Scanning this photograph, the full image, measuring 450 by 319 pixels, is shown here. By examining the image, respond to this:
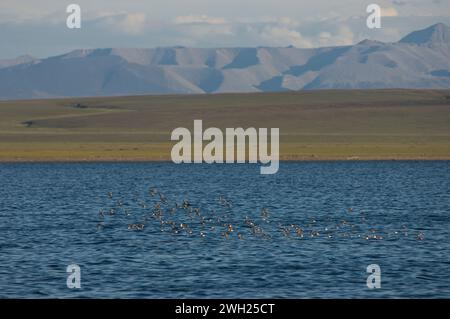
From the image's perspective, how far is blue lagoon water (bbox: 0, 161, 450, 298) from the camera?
97.4 ft

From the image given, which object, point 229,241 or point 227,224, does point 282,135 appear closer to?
point 227,224

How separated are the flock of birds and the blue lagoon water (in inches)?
3.8

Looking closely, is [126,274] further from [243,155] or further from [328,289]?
[243,155]

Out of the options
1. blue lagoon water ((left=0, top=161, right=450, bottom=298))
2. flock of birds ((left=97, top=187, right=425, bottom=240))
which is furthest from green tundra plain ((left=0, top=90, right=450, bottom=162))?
flock of birds ((left=97, top=187, right=425, bottom=240))

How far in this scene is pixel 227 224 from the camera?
47.6m

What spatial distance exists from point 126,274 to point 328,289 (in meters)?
7.14

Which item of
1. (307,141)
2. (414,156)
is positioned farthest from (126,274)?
(307,141)

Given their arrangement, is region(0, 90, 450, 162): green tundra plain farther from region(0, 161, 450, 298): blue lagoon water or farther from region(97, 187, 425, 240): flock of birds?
region(97, 187, 425, 240): flock of birds

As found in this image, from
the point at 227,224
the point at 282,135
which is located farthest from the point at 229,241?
the point at 282,135

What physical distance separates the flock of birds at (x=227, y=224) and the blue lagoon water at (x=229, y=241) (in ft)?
0.31

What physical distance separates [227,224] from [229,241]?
7.25 m

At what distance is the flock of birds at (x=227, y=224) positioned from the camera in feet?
141

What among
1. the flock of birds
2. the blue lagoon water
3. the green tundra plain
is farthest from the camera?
the green tundra plain

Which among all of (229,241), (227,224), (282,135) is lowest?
(229,241)
